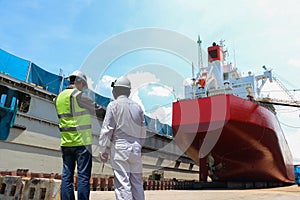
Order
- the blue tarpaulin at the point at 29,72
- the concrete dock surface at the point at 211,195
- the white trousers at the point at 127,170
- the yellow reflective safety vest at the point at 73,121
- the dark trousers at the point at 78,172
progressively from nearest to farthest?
the white trousers at the point at 127,170
the dark trousers at the point at 78,172
the yellow reflective safety vest at the point at 73,121
the concrete dock surface at the point at 211,195
the blue tarpaulin at the point at 29,72

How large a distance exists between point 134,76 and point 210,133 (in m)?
3.73

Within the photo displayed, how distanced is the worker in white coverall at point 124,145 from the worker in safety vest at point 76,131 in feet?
0.78

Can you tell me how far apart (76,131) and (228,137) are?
769cm

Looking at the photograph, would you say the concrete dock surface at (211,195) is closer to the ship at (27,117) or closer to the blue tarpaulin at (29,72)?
the ship at (27,117)

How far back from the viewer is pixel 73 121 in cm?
255

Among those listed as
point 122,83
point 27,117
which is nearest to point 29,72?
point 27,117

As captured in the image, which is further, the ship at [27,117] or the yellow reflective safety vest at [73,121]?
the ship at [27,117]

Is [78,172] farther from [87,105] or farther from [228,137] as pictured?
[228,137]

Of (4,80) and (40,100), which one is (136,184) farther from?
(40,100)

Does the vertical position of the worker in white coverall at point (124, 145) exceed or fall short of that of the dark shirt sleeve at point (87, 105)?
it falls short

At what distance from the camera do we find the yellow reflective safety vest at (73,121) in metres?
2.49

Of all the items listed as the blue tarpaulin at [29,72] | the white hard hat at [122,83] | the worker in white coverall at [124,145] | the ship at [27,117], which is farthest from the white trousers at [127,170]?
the blue tarpaulin at [29,72]

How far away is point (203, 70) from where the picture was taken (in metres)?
15.4

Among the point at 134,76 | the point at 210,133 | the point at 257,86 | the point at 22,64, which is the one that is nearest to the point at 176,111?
the point at 210,133
